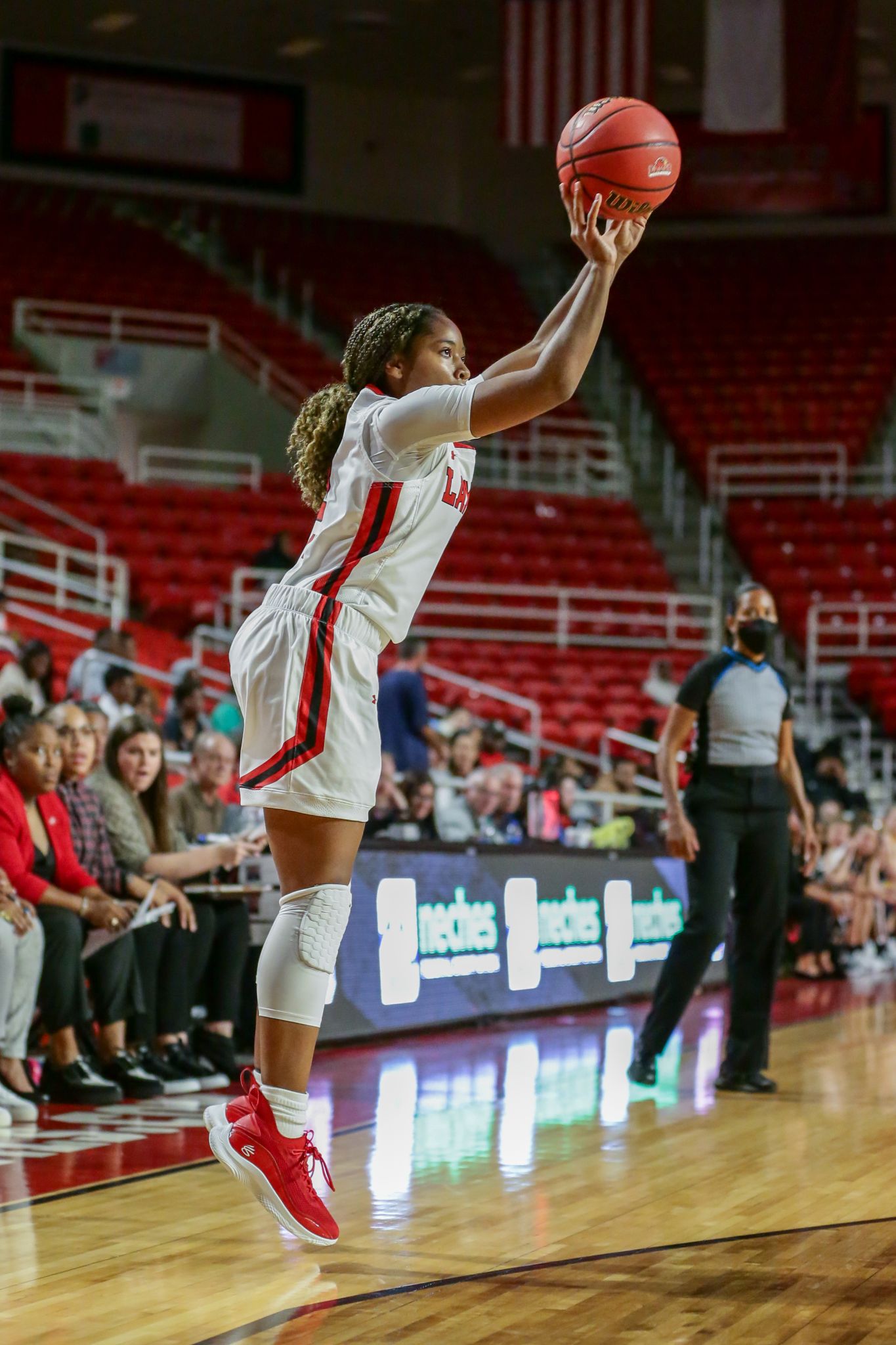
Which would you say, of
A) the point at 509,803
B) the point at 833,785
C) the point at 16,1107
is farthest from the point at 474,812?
the point at 16,1107

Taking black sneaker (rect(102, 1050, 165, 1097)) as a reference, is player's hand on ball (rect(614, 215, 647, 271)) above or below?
above

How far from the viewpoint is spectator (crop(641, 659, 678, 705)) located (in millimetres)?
16328

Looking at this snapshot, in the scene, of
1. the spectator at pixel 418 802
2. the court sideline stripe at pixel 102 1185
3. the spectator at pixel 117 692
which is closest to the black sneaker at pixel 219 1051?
the court sideline stripe at pixel 102 1185

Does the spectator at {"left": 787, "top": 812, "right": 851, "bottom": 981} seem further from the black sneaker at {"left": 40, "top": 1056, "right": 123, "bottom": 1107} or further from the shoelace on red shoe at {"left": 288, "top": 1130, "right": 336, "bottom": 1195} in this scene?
the shoelace on red shoe at {"left": 288, "top": 1130, "right": 336, "bottom": 1195}

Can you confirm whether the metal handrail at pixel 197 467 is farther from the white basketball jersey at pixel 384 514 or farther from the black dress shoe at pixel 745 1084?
the white basketball jersey at pixel 384 514

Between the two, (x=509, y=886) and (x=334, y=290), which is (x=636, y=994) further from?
(x=334, y=290)

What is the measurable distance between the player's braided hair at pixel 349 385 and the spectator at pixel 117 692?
6270 millimetres

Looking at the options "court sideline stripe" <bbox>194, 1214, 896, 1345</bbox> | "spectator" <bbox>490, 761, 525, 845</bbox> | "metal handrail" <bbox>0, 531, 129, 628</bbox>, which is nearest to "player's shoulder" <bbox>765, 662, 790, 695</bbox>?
"court sideline stripe" <bbox>194, 1214, 896, 1345</bbox>

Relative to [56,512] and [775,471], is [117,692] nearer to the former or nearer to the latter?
[56,512]

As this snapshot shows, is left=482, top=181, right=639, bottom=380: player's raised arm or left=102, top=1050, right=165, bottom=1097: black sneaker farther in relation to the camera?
left=102, top=1050, right=165, bottom=1097: black sneaker

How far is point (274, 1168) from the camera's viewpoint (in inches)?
144

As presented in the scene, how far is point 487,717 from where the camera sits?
1622 centimetres

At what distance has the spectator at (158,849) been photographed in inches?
263

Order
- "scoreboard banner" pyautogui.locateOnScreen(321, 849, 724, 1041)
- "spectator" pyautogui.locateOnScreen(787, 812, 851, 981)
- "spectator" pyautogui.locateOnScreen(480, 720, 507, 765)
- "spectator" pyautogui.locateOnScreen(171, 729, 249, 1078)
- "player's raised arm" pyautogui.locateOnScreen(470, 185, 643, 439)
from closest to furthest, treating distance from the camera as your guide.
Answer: "player's raised arm" pyautogui.locateOnScreen(470, 185, 643, 439) < "spectator" pyautogui.locateOnScreen(171, 729, 249, 1078) < "scoreboard banner" pyautogui.locateOnScreen(321, 849, 724, 1041) < "spectator" pyautogui.locateOnScreen(787, 812, 851, 981) < "spectator" pyautogui.locateOnScreen(480, 720, 507, 765)
